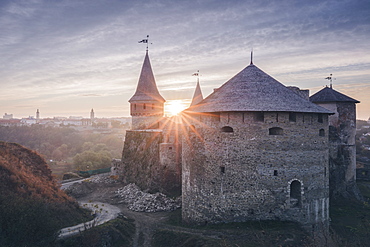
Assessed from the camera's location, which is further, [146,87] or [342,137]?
[146,87]

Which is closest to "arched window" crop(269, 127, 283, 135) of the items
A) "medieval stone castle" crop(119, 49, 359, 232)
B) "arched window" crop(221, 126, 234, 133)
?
"medieval stone castle" crop(119, 49, 359, 232)

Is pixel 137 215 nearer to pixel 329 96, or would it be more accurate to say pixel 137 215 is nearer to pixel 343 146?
pixel 343 146

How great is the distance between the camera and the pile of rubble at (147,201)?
1972cm

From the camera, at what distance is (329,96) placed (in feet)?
73.7

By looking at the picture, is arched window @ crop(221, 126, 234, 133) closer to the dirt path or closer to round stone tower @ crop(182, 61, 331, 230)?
round stone tower @ crop(182, 61, 331, 230)

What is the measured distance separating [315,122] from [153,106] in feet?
71.6

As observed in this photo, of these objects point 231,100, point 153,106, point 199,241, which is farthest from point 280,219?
point 153,106

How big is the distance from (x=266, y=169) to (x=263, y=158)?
56 cm

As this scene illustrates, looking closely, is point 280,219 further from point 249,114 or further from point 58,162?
point 58,162

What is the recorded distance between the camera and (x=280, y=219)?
1289cm

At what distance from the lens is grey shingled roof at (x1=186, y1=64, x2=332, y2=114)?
12.9m

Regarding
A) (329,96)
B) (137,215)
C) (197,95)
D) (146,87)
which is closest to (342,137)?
(329,96)

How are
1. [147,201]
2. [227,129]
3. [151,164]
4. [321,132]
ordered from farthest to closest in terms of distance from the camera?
[151,164]
[147,201]
[321,132]
[227,129]

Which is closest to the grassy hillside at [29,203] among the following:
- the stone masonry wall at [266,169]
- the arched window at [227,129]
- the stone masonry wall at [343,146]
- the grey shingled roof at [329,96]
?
the stone masonry wall at [266,169]
